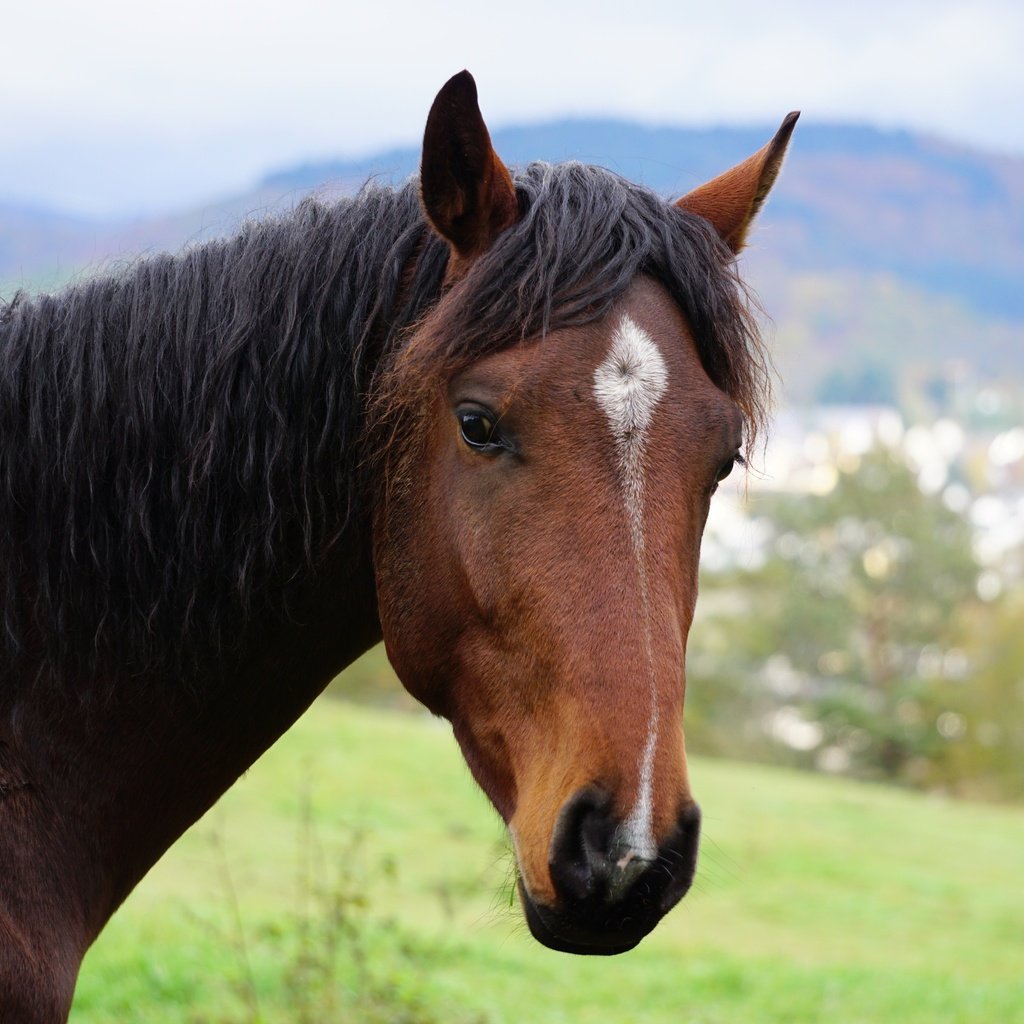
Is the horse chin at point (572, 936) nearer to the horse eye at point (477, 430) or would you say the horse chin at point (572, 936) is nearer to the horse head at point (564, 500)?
the horse head at point (564, 500)

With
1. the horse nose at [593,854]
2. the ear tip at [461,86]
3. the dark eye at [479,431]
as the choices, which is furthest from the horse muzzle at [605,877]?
the ear tip at [461,86]

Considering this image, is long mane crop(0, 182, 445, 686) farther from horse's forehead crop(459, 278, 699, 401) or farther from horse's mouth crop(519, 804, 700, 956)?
horse's mouth crop(519, 804, 700, 956)

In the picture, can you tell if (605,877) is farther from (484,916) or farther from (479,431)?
(484,916)

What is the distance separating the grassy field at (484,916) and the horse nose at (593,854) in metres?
0.49

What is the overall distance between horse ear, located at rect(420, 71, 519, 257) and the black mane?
0.22 feet

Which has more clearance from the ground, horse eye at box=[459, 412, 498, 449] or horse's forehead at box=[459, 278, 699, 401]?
horse's forehead at box=[459, 278, 699, 401]

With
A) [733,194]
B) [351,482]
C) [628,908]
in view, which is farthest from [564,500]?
[733,194]

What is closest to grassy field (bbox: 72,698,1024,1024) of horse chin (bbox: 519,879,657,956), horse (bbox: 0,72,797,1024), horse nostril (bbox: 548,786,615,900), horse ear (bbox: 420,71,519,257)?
horse chin (bbox: 519,879,657,956)

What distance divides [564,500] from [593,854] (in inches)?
24.3

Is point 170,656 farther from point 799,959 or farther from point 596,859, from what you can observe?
point 799,959

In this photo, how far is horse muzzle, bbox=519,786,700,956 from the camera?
1.92 meters

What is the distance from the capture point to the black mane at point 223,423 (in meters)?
2.44

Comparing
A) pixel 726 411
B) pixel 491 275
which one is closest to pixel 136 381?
pixel 491 275

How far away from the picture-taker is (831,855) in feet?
52.8
